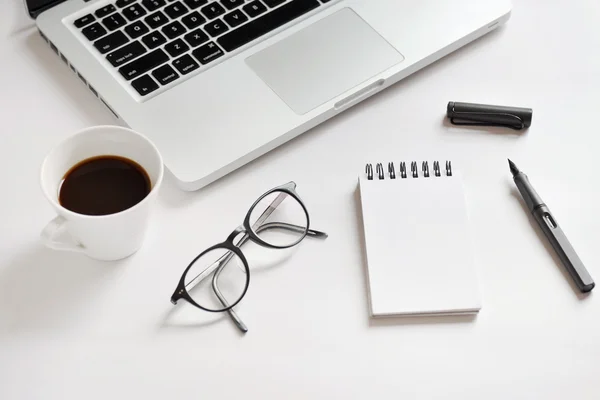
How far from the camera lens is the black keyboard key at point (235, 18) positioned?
87 cm

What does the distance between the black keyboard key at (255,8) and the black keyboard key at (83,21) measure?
0.17 meters

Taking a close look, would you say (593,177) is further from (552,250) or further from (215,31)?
(215,31)

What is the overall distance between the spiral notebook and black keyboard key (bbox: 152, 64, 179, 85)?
0.76ft

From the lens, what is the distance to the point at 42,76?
0.88 meters

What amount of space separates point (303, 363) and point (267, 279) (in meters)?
0.09

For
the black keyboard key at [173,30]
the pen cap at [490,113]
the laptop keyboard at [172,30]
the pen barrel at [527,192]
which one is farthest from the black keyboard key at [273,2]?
the pen barrel at [527,192]

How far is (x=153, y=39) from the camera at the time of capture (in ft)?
2.77

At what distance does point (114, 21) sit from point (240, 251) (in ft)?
1.06

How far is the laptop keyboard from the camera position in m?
0.83

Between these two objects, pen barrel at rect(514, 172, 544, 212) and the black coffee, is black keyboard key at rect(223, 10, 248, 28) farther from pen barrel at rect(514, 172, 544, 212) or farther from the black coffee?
pen barrel at rect(514, 172, 544, 212)

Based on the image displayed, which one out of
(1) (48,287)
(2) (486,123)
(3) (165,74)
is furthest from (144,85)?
(2) (486,123)

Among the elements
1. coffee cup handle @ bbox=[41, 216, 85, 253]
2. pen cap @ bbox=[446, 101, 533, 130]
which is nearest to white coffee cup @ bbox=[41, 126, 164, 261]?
coffee cup handle @ bbox=[41, 216, 85, 253]

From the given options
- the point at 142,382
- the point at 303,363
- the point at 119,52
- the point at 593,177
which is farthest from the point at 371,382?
the point at 119,52

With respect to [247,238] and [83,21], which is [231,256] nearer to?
[247,238]
